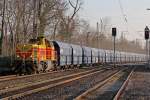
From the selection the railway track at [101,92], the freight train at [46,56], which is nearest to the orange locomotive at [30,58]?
the freight train at [46,56]

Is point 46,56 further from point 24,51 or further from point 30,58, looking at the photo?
point 24,51

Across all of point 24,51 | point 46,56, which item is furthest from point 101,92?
point 46,56

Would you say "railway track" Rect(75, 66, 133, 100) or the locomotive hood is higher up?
the locomotive hood

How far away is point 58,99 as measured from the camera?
1435 cm

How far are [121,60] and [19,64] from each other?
56763 mm

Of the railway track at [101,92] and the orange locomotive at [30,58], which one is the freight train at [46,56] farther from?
the railway track at [101,92]

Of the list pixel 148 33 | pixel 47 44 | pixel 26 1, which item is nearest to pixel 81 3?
pixel 26 1

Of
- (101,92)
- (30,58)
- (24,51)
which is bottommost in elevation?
(101,92)

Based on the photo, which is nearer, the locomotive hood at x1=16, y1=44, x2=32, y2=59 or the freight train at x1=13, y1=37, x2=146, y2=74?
the locomotive hood at x1=16, y1=44, x2=32, y2=59

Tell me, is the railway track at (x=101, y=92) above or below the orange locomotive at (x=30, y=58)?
below

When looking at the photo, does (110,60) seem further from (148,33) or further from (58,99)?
(58,99)

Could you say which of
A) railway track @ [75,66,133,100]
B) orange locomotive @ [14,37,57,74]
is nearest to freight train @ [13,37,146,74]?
orange locomotive @ [14,37,57,74]

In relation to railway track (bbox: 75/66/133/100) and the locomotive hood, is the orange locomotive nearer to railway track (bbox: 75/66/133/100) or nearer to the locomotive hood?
the locomotive hood

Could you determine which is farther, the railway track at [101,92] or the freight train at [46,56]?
the freight train at [46,56]
